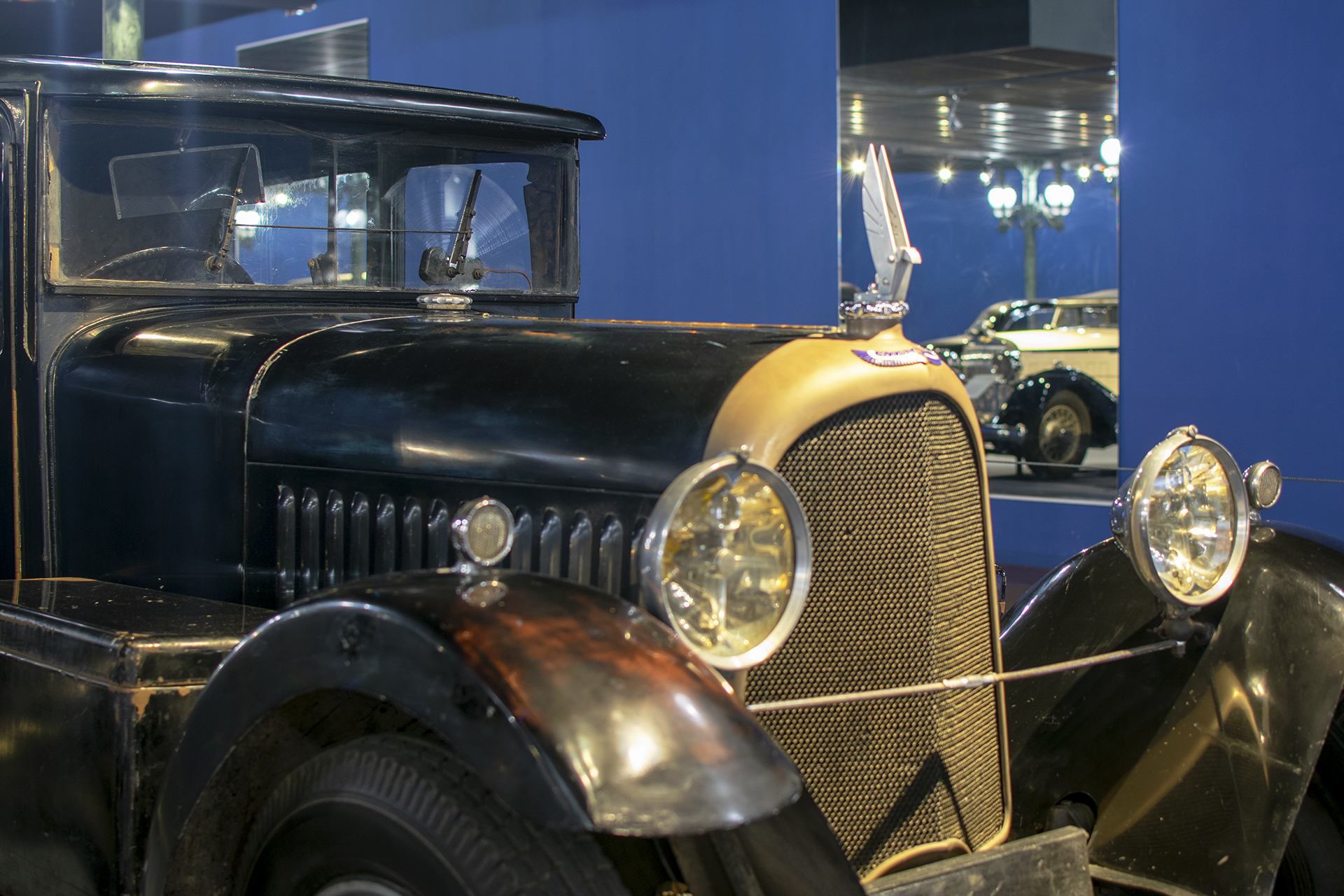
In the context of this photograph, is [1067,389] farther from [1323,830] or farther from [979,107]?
[1323,830]

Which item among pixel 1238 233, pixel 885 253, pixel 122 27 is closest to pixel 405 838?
pixel 885 253

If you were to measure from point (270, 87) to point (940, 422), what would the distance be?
1577 mm

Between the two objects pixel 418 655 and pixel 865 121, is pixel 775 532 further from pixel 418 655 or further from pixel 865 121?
pixel 865 121

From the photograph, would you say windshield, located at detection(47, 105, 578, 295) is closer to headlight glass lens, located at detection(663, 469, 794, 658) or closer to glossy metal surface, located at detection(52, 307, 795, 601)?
glossy metal surface, located at detection(52, 307, 795, 601)

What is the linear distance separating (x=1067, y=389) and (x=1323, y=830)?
4674mm

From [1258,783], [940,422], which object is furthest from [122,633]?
[1258,783]

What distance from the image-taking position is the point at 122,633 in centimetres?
201

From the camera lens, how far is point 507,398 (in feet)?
6.63

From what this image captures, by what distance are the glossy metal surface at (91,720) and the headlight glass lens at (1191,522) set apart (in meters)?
1.54

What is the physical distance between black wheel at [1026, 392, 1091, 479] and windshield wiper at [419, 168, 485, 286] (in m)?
4.04

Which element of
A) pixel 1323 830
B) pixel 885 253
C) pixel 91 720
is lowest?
pixel 1323 830

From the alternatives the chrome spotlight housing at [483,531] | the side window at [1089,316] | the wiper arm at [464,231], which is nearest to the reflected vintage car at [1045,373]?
the side window at [1089,316]

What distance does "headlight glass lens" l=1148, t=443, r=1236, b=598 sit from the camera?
223 centimetres

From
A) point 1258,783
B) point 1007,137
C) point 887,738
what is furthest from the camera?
point 1007,137
